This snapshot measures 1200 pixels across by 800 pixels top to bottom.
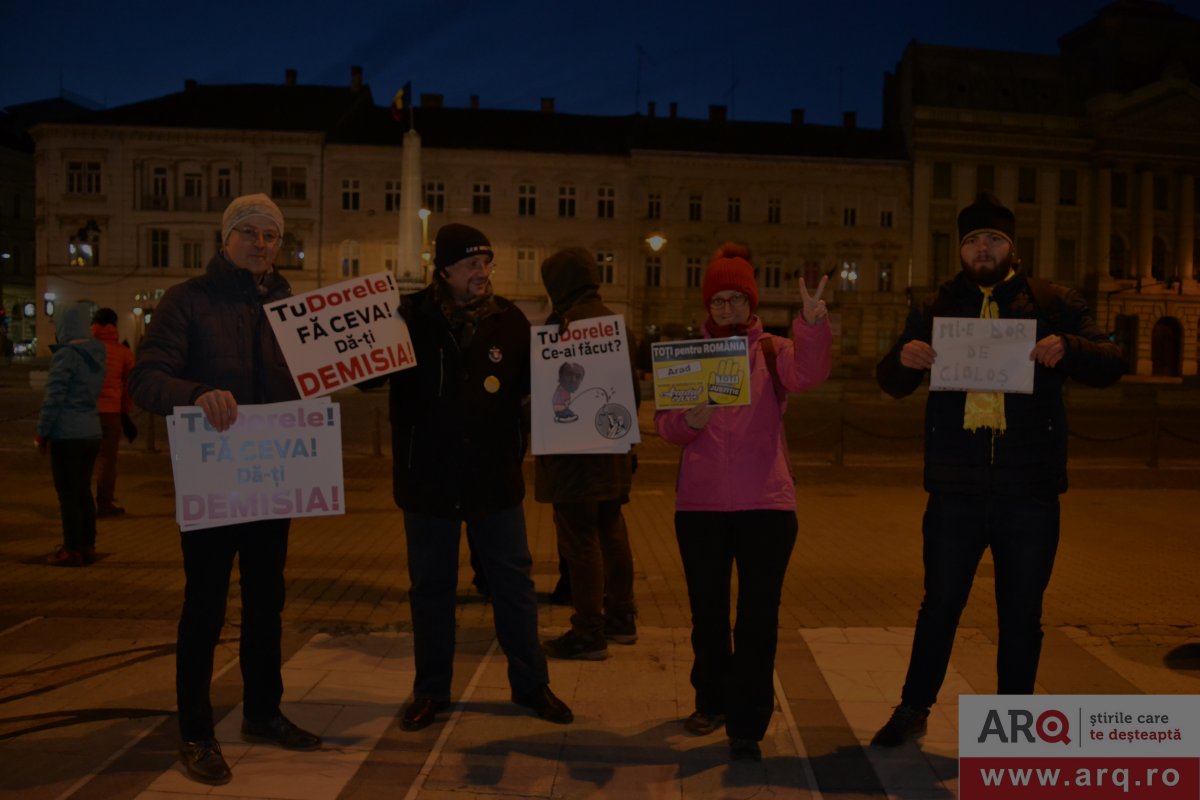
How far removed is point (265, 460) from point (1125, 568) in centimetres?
717

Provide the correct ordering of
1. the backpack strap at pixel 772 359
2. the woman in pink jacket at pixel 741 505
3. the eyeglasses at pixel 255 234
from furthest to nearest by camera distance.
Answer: the backpack strap at pixel 772 359, the woman in pink jacket at pixel 741 505, the eyeglasses at pixel 255 234

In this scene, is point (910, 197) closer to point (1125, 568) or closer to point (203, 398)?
point (1125, 568)

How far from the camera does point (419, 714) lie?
4598 millimetres

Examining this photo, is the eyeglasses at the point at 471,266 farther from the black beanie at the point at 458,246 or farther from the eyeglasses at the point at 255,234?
the eyeglasses at the point at 255,234

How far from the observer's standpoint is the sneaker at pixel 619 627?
6074 mm

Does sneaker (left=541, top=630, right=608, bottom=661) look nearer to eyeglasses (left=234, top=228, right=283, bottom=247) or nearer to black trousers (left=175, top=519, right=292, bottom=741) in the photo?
black trousers (left=175, top=519, right=292, bottom=741)

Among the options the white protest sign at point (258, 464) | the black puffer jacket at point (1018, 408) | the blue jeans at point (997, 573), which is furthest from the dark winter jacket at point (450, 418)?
the blue jeans at point (997, 573)

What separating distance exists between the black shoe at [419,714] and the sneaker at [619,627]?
1.58 meters

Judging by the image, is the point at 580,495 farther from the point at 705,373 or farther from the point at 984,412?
the point at 984,412

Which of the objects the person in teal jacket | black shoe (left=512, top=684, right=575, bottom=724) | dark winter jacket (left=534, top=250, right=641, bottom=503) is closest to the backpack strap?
dark winter jacket (left=534, top=250, right=641, bottom=503)

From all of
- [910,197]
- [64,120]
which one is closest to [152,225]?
[64,120]

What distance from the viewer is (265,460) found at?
167 inches

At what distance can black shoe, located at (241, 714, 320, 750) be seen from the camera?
14.2ft

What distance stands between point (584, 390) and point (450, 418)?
0.74m
